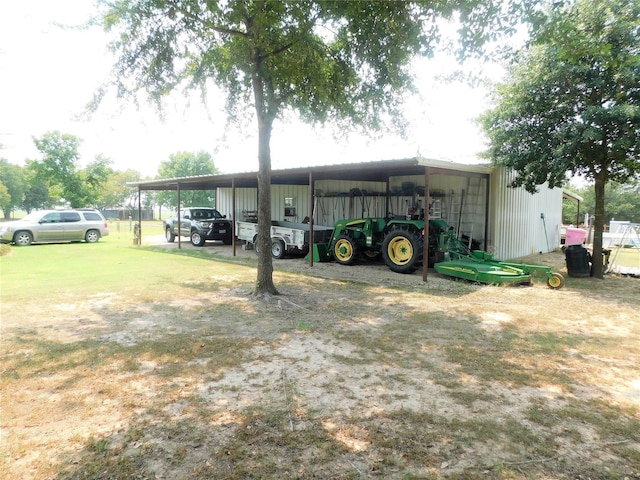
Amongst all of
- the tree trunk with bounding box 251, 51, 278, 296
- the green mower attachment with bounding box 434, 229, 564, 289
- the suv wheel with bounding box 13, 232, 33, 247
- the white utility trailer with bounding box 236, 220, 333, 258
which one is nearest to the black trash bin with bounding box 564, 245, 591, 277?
the green mower attachment with bounding box 434, 229, 564, 289

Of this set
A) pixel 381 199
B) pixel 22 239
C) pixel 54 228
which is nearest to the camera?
pixel 381 199

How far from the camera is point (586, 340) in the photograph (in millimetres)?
5148

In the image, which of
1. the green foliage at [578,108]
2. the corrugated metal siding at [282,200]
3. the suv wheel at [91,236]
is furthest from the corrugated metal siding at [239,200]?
the green foliage at [578,108]

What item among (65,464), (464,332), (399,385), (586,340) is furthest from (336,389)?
(586,340)

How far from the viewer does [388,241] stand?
10180mm

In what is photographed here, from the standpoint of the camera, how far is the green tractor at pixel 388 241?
9789 mm

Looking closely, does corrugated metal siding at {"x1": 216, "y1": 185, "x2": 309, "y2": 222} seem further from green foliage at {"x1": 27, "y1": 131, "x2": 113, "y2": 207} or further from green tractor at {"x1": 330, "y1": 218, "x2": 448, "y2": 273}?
green foliage at {"x1": 27, "y1": 131, "x2": 113, "y2": 207}

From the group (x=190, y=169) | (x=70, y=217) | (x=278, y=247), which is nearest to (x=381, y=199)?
(x=278, y=247)

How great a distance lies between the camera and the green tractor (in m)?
9.79

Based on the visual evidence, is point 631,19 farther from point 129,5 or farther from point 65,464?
point 65,464

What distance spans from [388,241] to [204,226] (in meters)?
9.04

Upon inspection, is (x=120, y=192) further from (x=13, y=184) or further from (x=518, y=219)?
(x=518, y=219)

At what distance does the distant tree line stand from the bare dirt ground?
14.5 meters

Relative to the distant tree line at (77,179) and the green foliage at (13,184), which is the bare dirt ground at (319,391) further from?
the green foliage at (13,184)
